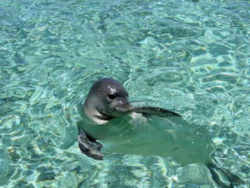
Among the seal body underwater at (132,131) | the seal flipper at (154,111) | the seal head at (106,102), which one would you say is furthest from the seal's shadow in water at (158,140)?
the seal flipper at (154,111)

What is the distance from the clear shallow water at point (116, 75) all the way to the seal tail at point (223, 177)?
0.09 metres

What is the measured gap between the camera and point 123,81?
602 cm

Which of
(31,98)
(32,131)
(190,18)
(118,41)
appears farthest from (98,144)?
(190,18)

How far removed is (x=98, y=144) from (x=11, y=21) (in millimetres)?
5354

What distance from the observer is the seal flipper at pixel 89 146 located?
165 inches

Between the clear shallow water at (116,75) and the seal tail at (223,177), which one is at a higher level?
the clear shallow water at (116,75)

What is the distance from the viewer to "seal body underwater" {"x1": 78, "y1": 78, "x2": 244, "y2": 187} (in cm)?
439

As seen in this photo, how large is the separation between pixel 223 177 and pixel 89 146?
1.57 metres

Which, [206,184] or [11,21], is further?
[11,21]

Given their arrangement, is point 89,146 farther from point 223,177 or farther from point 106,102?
point 223,177

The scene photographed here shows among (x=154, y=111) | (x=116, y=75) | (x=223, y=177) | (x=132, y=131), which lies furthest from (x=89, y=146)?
(x=116, y=75)

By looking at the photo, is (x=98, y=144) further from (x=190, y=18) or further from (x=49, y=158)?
(x=190, y=18)

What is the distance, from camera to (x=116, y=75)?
623 cm

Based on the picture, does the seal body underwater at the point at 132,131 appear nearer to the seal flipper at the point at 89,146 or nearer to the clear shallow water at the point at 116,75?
the seal flipper at the point at 89,146
